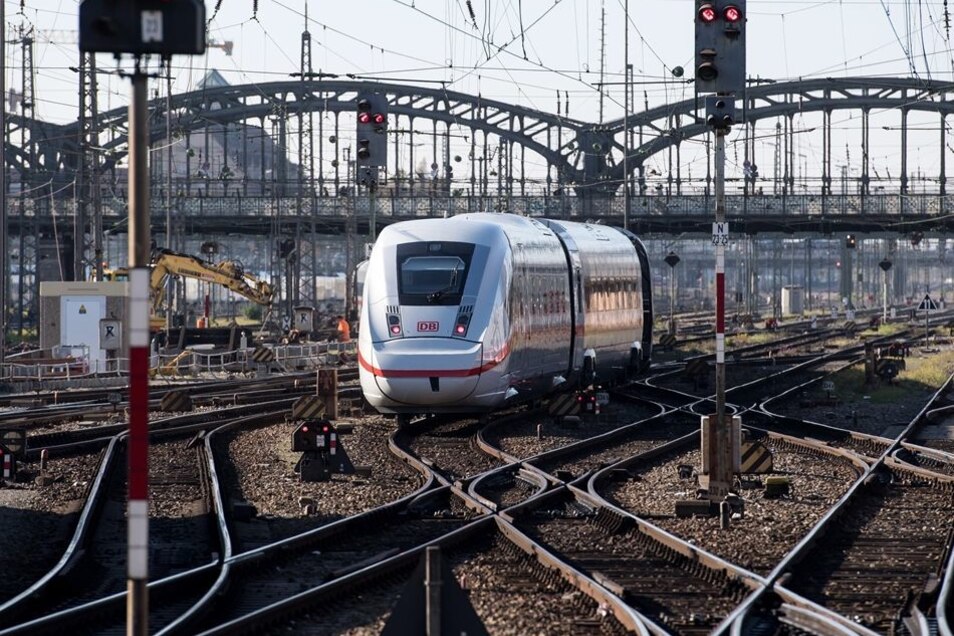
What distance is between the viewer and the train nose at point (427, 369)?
22984mm

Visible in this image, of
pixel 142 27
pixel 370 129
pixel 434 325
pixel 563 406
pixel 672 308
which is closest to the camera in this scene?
pixel 142 27

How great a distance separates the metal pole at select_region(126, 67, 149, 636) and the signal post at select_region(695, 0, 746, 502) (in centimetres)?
975

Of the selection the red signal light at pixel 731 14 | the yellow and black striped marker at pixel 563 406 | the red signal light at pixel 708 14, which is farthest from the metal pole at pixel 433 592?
the yellow and black striped marker at pixel 563 406

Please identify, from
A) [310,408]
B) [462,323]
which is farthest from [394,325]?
[310,408]

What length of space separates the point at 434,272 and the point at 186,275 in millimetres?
28041

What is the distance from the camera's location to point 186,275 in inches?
1987

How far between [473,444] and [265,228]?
61.8 meters

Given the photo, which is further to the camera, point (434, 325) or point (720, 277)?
point (434, 325)

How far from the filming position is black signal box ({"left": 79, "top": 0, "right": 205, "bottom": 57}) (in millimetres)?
7504

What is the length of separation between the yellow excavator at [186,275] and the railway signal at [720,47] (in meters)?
30.5

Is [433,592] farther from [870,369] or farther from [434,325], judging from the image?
[870,369]

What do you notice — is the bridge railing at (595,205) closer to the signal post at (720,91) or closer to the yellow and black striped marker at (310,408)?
the yellow and black striped marker at (310,408)

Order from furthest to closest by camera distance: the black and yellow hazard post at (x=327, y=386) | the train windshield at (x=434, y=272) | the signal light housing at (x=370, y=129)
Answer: the signal light housing at (x=370, y=129) → the black and yellow hazard post at (x=327, y=386) → the train windshield at (x=434, y=272)

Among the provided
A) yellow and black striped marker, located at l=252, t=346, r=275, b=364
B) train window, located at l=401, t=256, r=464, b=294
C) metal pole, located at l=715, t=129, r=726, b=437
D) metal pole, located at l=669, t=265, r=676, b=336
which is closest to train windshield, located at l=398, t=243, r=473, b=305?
train window, located at l=401, t=256, r=464, b=294
